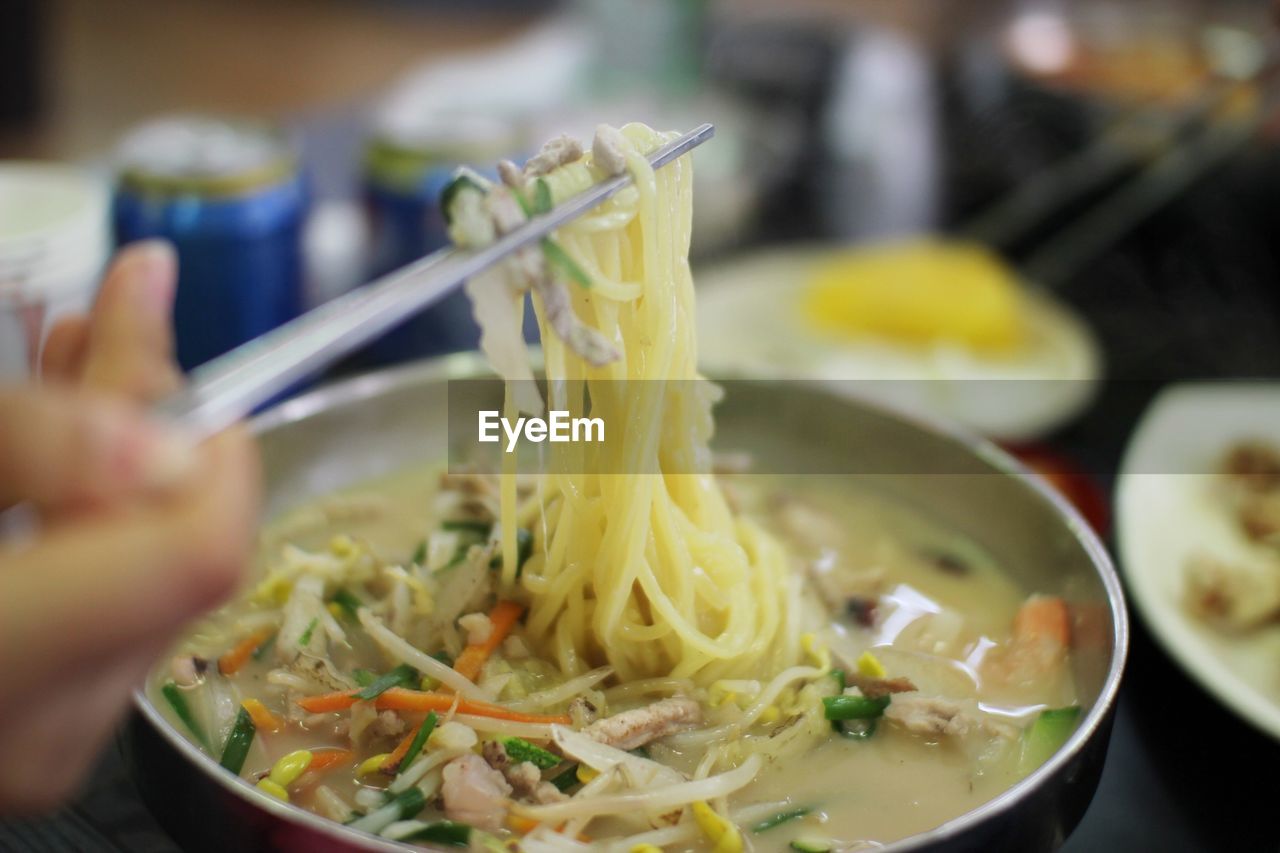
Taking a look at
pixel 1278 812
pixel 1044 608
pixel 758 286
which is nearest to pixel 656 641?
pixel 1044 608

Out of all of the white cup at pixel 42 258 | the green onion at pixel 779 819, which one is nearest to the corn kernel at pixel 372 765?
the green onion at pixel 779 819

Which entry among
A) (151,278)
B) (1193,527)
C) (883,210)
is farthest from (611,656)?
(883,210)

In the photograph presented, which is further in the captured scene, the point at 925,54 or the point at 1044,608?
the point at 925,54

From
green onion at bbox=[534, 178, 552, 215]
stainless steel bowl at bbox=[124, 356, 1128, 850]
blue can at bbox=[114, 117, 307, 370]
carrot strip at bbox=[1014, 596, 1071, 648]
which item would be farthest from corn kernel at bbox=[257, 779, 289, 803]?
blue can at bbox=[114, 117, 307, 370]

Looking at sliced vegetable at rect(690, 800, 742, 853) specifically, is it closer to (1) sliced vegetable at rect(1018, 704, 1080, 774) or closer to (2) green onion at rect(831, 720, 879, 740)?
(2) green onion at rect(831, 720, 879, 740)

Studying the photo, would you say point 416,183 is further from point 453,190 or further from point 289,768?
point 289,768

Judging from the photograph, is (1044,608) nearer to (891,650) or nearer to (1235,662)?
(891,650)

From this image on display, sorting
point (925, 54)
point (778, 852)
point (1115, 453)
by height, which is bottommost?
point (1115, 453)

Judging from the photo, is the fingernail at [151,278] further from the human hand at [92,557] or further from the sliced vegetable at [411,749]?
the sliced vegetable at [411,749]
